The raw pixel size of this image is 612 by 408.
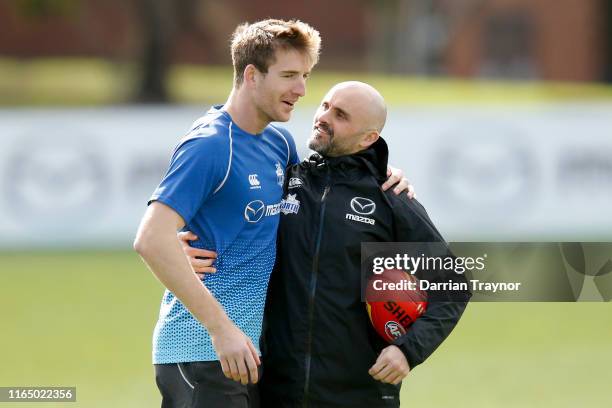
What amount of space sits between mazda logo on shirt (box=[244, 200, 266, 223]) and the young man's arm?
21.0 inches

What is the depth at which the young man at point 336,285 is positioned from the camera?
18.3 feet

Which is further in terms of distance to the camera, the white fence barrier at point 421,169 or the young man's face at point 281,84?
the white fence barrier at point 421,169

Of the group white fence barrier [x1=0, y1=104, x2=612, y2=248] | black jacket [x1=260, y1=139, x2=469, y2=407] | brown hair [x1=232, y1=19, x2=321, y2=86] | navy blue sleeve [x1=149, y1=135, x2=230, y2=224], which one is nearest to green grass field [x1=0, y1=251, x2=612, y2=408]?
white fence barrier [x1=0, y1=104, x2=612, y2=248]

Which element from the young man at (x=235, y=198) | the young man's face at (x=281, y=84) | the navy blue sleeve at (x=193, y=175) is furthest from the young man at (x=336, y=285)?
the navy blue sleeve at (x=193, y=175)

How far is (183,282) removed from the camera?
493 centimetres

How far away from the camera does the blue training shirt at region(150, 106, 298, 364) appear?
17.4ft

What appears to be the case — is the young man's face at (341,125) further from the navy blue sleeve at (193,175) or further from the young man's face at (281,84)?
the navy blue sleeve at (193,175)

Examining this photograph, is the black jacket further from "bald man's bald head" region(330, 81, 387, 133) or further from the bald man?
"bald man's bald head" region(330, 81, 387, 133)

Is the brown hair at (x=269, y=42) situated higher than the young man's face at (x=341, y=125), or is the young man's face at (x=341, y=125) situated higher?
the brown hair at (x=269, y=42)

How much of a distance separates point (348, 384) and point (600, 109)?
41.3 feet

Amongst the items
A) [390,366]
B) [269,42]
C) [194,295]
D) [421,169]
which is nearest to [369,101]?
[269,42]

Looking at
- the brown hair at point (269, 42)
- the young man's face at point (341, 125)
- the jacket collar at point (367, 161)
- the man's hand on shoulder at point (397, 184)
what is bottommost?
the man's hand on shoulder at point (397, 184)

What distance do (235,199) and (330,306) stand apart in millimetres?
708

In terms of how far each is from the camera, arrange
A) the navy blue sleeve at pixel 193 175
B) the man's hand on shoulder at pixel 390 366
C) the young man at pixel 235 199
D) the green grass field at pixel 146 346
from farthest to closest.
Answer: the green grass field at pixel 146 346 → the man's hand on shoulder at pixel 390 366 → the young man at pixel 235 199 → the navy blue sleeve at pixel 193 175
